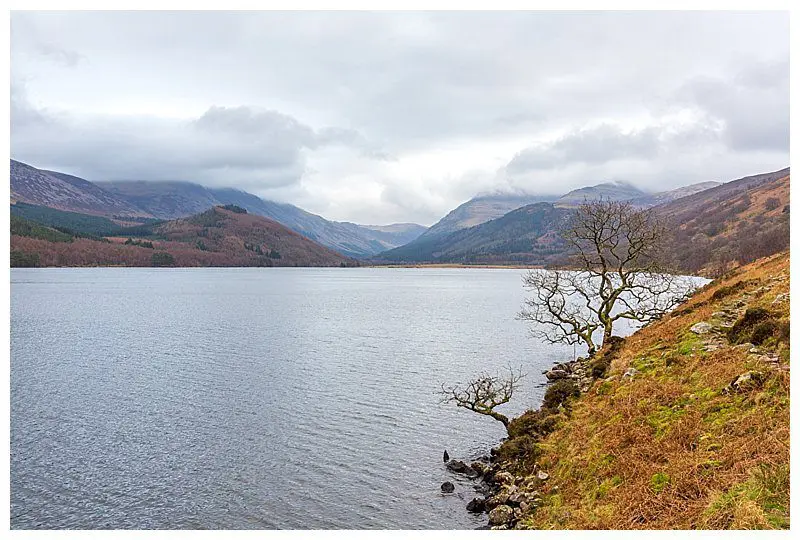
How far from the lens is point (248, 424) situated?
31547 mm

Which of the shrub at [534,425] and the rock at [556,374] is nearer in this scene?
the shrub at [534,425]

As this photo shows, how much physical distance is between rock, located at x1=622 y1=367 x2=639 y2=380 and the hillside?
95 millimetres

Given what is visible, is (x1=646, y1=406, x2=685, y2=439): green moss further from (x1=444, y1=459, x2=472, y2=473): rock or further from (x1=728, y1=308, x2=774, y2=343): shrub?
(x1=444, y1=459, x2=472, y2=473): rock

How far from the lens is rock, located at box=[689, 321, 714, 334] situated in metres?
26.0

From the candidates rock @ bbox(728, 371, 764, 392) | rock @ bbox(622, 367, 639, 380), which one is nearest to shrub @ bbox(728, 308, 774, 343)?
rock @ bbox(622, 367, 639, 380)

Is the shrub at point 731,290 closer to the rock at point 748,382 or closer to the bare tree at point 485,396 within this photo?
the bare tree at point 485,396

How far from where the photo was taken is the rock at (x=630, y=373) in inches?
982

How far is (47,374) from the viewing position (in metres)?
42.9

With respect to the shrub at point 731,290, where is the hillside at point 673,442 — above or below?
below

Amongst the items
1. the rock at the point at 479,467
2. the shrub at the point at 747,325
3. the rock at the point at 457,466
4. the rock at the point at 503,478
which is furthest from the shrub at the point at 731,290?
the rock at the point at 503,478

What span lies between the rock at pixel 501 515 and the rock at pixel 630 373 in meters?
9.17

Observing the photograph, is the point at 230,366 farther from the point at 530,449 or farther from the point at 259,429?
the point at 530,449

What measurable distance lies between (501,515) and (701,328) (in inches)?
555
